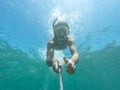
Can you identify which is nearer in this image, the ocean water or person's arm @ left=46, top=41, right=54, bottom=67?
person's arm @ left=46, top=41, right=54, bottom=67

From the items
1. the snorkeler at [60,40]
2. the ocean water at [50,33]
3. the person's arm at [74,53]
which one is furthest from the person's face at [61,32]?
the ocean water at [50,33]

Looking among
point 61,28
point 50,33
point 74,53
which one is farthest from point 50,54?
point 50,33

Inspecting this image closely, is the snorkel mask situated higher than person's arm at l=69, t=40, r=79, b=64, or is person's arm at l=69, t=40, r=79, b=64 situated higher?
the snorkel mask

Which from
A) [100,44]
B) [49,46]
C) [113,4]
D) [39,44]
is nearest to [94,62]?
[100,44]

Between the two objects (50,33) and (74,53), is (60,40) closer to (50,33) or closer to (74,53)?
(74,53)

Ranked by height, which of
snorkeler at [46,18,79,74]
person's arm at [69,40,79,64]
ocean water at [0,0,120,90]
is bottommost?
person's arm at [69,40,79,64]

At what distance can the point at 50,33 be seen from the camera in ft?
54.6

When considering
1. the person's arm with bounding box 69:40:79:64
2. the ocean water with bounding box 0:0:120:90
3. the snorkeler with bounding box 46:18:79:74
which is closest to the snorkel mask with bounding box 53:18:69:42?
the snorkeler with bounding box 46:18:79:74

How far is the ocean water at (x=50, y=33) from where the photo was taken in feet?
47.4

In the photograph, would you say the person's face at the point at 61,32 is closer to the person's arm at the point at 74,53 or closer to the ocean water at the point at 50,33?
the person's arm at the point at 74,53

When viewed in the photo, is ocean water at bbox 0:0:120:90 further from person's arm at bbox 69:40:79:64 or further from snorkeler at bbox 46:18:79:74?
person's arm at bbox 69:40:79:64

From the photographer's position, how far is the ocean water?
14.4 meters

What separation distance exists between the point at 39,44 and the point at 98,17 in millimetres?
5633

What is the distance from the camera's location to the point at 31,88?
37.8 metres
